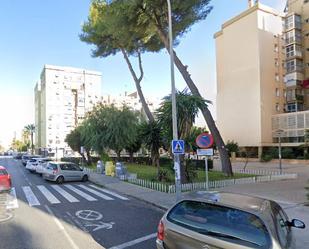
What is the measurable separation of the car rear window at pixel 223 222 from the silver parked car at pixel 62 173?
18.1 metres

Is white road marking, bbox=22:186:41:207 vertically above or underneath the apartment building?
underneath

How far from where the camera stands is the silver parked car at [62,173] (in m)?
22.2

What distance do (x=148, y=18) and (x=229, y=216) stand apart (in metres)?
21.0

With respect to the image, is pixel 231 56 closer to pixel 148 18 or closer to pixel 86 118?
pixel 86 118

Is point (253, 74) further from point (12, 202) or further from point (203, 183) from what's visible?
point (12, 202)

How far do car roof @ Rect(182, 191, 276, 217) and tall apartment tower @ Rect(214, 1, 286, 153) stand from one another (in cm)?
4600

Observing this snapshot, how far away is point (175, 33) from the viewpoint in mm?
27594

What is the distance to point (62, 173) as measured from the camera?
22344mm

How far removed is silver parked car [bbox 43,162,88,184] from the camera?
72.8 feet

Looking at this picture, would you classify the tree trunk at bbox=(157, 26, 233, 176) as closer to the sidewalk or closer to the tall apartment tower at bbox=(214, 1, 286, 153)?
the sidewalk

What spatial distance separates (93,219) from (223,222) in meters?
6.39

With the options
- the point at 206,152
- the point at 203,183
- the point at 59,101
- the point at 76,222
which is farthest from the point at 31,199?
the point at 59,101

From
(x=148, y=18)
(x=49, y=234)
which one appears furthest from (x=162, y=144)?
(x=49, y=234)

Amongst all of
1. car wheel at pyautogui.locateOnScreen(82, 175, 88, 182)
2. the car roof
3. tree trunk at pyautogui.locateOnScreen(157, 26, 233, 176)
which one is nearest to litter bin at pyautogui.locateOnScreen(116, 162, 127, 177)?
car wheel at pyautogui.locateOnScreen(82, 175, 88, 182)
